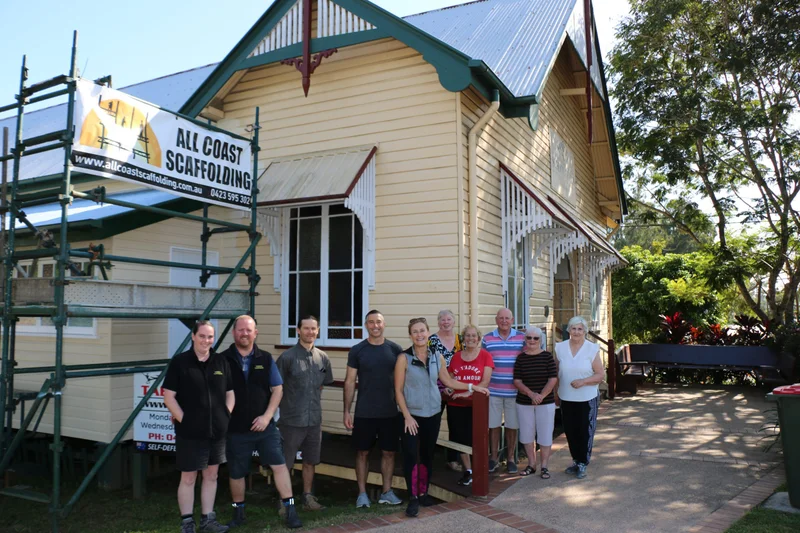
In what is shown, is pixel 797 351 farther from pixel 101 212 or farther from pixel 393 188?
pixel 101 212

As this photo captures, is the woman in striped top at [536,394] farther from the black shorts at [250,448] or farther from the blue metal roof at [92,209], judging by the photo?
the blue metal roof at [92,209]

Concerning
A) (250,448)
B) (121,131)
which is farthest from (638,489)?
(121,131)

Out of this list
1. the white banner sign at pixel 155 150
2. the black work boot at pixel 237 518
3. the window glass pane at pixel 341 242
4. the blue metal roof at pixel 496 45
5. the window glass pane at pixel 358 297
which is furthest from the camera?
the blue metal roof at pixel 496 45

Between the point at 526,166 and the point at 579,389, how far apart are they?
4754 millimetres

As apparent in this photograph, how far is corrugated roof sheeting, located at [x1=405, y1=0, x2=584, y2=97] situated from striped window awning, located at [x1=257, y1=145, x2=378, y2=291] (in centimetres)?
242

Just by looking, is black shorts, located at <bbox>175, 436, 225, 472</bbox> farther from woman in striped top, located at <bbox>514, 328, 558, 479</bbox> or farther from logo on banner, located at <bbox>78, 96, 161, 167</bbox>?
woman in striped top, located at <bbox>514, 328, 558, 479</bbox>

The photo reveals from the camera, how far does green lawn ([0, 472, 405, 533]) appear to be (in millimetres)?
5793

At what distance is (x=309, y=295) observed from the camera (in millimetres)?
8828

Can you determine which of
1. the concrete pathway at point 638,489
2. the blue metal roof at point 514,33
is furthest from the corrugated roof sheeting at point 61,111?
the concrete pathway at point 638,489

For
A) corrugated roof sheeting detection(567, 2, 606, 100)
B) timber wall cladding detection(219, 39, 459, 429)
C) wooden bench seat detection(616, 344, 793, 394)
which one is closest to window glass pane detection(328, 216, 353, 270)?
timber wall cladding detection(219, 39, 459, 429)

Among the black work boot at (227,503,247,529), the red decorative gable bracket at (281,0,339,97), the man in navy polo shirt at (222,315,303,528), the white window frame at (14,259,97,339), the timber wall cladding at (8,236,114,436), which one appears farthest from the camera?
the red decorative gable bracket at (281,0,339,97)

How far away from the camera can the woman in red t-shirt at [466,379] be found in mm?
6285

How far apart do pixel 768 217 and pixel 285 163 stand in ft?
45.8

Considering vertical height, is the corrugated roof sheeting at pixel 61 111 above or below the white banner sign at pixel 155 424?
above
